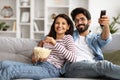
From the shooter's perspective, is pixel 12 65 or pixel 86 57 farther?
pixel 86 57

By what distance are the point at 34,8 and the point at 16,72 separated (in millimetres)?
3186

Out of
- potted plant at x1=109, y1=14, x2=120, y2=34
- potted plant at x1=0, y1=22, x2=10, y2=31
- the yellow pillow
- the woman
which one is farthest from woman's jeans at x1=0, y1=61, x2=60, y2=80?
potted plant at x1=0, y1=22, x2=10, y2=31

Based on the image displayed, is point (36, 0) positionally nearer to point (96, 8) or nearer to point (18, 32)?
point (18, 32)

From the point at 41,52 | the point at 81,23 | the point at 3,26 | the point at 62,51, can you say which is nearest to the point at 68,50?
the point at 62,51

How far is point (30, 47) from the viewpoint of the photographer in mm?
2525

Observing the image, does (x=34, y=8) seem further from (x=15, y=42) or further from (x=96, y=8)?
(x=15, y=42)

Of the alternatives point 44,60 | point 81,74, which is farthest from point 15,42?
point 81,74

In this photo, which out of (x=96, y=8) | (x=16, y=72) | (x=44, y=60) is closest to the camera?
A: (x=16, y=72)

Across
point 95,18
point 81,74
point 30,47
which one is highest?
point 95,18

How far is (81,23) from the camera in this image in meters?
2.45

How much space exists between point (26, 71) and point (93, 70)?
0.54 meters

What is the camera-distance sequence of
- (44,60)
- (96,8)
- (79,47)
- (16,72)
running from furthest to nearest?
(96,8), (79,47), (44,60), (16,72)

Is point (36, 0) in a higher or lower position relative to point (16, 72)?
higher

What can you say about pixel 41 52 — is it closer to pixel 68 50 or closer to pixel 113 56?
pixel 68 50
